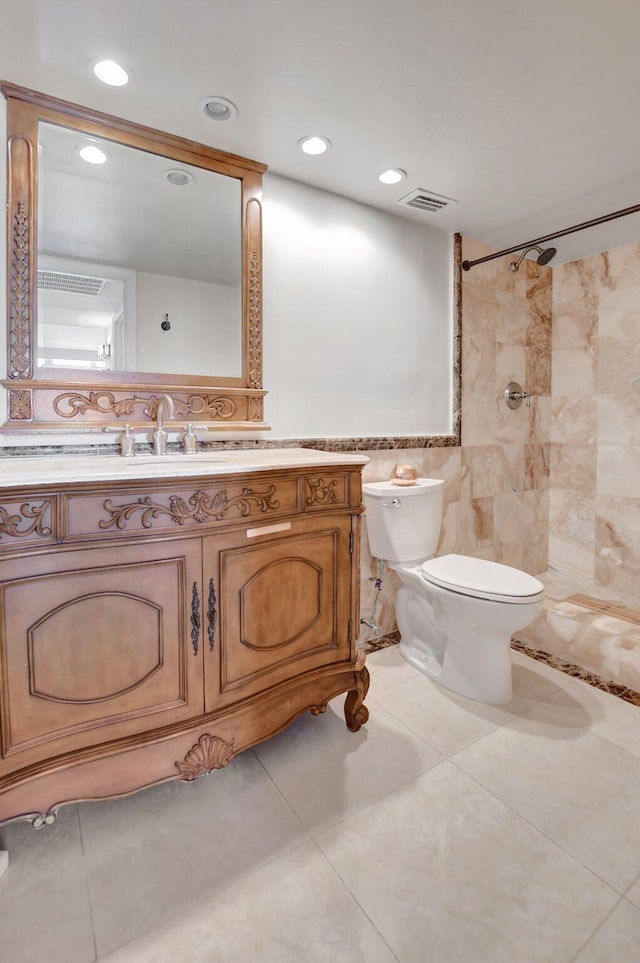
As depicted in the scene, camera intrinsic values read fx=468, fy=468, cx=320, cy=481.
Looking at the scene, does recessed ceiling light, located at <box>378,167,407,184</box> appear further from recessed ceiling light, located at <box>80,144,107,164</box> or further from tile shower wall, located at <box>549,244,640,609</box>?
tile shower wall, located at <box>549,244,640,609</box>

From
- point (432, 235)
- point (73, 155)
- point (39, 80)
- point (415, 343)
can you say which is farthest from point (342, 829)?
point (432, 235)

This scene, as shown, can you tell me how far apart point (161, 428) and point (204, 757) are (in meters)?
1.05

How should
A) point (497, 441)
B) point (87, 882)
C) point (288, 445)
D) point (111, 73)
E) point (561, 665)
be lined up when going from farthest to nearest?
1. point (497, 441)
2. point (561, 665)
3. point (288, 445)
4. point (111, 73)
5. point (87, 882)

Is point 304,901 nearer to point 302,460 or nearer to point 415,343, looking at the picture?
point 302,460

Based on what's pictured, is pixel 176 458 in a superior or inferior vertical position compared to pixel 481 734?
superior

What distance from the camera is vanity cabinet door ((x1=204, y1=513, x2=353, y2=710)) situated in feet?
4.29

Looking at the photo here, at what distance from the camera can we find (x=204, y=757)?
1301 millimetres

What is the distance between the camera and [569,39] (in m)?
1.31

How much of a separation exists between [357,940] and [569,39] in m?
2.32

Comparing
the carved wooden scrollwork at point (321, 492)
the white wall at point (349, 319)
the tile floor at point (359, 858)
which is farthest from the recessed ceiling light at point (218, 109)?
the tile floor at point (359, 858)

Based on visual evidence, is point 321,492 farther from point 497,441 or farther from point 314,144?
point 497,441

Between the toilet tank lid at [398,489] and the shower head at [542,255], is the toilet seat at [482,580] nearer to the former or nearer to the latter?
the toilet tank lid at [398,489]

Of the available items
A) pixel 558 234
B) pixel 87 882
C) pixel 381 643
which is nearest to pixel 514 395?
pixel 558 234

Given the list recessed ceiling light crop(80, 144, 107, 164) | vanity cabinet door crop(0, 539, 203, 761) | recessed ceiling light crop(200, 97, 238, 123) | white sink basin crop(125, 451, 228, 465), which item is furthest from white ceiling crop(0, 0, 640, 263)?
vanity cabinet door crop(0, 539, 203, 761)
